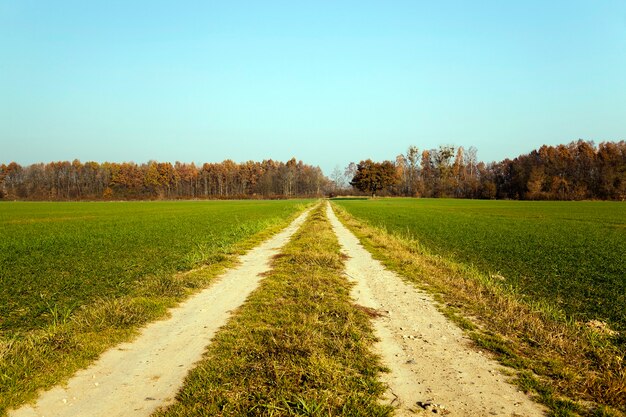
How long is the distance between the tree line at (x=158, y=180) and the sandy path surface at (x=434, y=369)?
5953 inches

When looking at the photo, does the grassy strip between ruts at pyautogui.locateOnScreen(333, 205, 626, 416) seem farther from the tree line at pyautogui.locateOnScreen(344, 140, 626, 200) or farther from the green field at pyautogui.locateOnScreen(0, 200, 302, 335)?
the tree line at pyautogui.locateOnScreen(344, 140, 626, 200)

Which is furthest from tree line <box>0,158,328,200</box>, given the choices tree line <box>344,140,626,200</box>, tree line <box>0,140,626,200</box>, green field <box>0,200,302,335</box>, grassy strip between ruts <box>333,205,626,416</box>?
grassy strip between ruts <box>333,205,626,416</box>

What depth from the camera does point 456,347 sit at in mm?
6664

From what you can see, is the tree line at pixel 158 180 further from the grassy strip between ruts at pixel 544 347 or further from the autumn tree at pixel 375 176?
the grassy strip between ruts at pixel 544 347

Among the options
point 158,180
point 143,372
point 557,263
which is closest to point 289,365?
point 143,372

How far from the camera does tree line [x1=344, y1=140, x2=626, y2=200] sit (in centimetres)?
10444

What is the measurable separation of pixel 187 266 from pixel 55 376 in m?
9.41

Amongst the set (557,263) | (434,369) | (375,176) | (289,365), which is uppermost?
(375,176)

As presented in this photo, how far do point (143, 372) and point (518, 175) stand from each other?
135 m

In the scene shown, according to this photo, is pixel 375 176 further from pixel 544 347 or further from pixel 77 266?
pixel 544 347

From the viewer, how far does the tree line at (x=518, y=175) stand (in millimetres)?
104438

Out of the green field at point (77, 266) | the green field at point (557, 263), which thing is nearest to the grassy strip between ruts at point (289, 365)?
the green field at point (77, 266)

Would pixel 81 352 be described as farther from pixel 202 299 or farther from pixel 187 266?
pixel 187 266

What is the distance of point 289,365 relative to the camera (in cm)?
554
